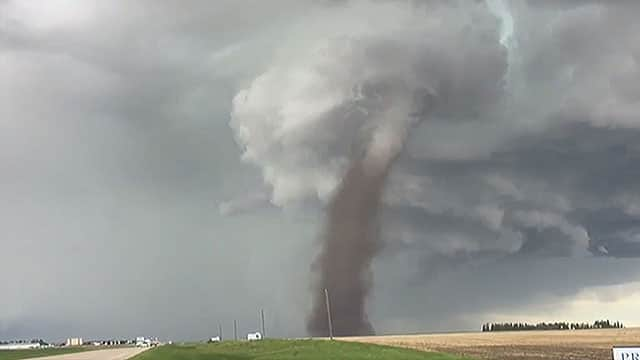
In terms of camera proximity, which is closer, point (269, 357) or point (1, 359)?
point (269, 357)

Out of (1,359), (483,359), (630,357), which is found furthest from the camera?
(1,359)

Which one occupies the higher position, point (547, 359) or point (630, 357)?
point (630, 357)

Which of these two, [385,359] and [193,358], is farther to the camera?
[193,358]

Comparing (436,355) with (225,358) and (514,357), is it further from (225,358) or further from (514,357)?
(225,358)

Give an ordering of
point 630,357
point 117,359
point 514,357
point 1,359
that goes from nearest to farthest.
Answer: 1. point 630,357
2. point 514,357
3. point 117,359
4. point 1,359

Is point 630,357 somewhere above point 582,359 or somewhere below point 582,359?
above

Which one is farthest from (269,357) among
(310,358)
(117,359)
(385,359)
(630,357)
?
→ (630,357)

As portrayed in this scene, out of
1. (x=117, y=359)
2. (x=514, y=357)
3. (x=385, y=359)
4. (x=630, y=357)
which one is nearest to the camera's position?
(x=630, y=357)

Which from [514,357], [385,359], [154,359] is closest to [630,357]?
[385,359]

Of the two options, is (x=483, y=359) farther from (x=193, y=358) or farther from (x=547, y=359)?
(x=193, y=358)

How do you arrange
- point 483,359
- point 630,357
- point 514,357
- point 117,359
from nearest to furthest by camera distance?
point 630,357
point 483,359
point 514,357
point 117,359

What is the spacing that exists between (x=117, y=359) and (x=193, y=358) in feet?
44.4

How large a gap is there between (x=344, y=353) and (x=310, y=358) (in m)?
8.65

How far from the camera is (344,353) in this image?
103 meters
